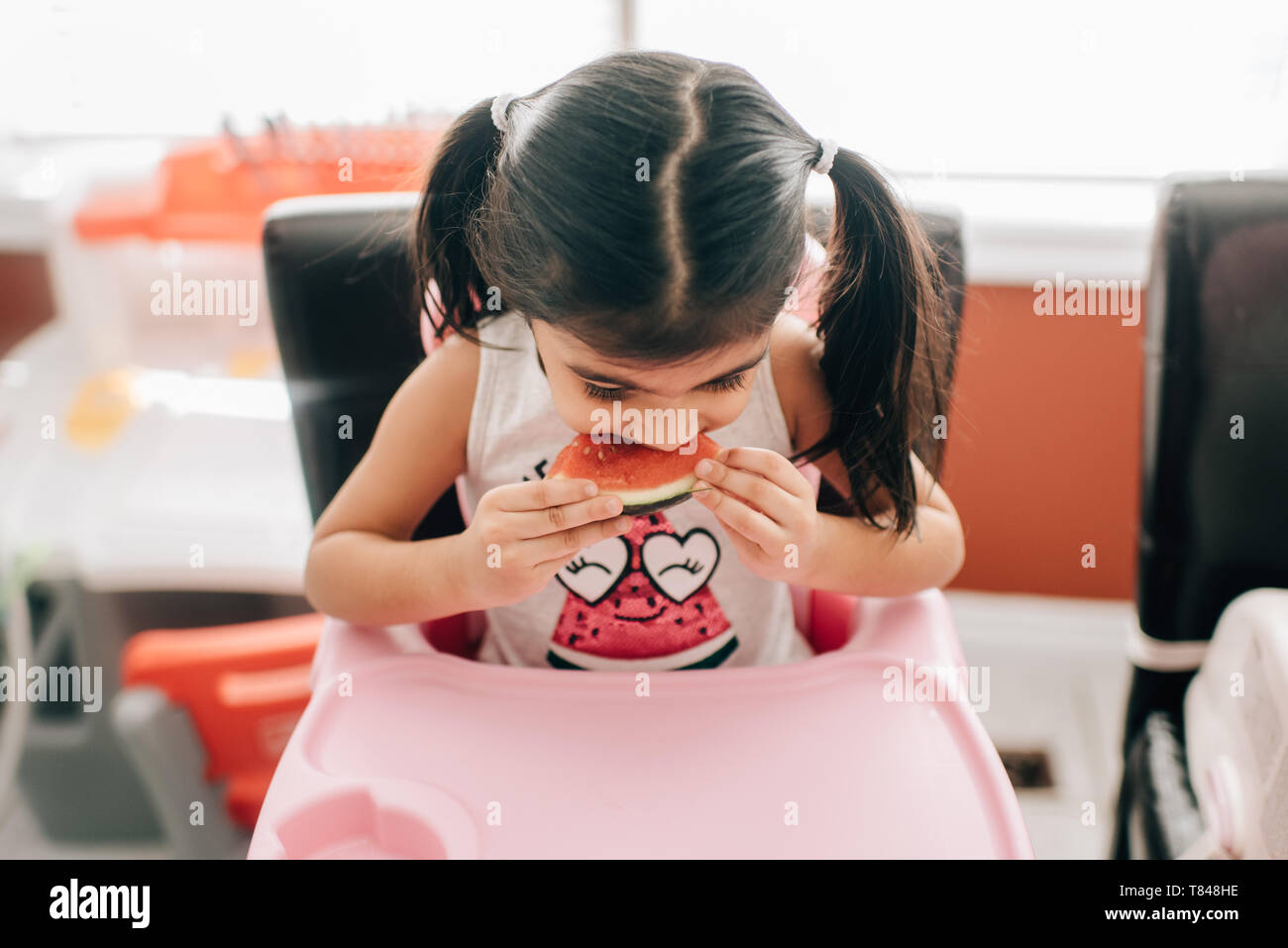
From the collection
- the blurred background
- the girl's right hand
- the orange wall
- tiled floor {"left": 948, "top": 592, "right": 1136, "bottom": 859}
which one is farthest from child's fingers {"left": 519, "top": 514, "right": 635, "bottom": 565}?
the orange wall

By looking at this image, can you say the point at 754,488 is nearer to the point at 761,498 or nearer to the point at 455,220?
the point at 761,498

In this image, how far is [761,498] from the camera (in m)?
0.72

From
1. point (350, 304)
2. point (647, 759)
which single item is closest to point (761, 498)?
point (647, 759)

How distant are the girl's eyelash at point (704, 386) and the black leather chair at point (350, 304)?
0.85ft

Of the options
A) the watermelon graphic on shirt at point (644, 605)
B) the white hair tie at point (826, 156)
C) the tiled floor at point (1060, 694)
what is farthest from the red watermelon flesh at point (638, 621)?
the tiled floor at point (1060, 694)

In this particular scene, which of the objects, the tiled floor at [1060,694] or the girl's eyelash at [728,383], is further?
the tiled floor at [1060,694]

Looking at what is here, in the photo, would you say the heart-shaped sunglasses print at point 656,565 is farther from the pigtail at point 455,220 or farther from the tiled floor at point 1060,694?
the tiled floor at point 1060,694

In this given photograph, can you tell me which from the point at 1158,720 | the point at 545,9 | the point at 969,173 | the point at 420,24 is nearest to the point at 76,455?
the point at 420,24

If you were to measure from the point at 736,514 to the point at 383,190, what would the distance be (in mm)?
900

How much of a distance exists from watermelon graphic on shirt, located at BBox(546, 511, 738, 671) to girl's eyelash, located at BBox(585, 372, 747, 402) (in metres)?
0.20

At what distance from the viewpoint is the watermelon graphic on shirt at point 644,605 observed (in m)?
0.90

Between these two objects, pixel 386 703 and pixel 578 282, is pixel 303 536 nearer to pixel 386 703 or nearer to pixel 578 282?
pixel 386 703

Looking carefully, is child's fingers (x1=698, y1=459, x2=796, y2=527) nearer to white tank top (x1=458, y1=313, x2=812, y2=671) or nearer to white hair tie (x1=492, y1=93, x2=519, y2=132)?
white tank top (x1=458, y1=313, x2=812, y2=671)
